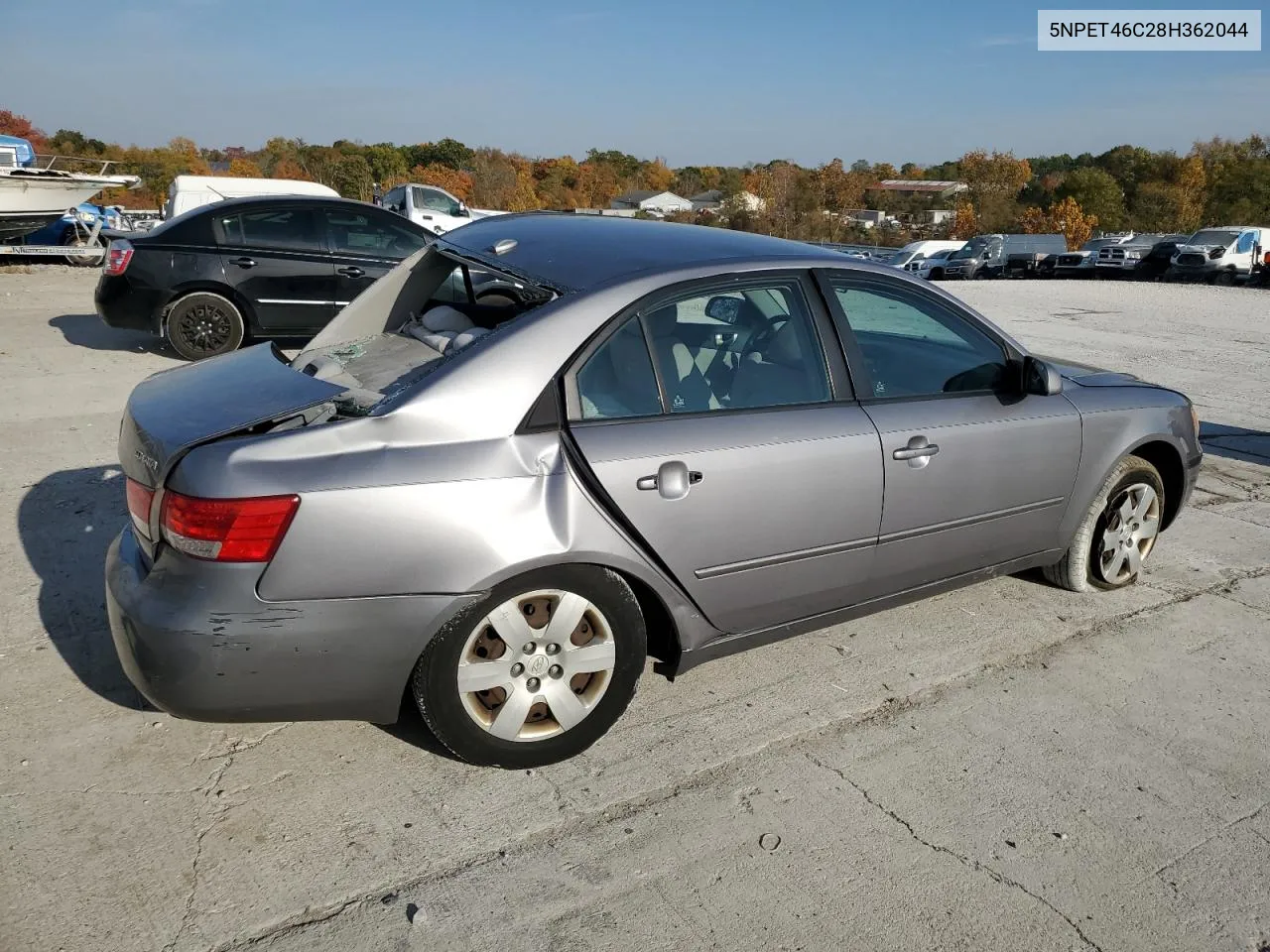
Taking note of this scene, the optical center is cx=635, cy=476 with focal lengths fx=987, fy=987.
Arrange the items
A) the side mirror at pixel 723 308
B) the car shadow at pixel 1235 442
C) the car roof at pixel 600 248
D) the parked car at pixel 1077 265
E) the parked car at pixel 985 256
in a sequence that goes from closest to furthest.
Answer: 1. the car roof at pixel 600 248
2. the side mirror at pixel 723 308
3. the car shadow at pixel 1235 442
4. the parked car at pixel 1077 265
5. the parked car at pixel 985 256

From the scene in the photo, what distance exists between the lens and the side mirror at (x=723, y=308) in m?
3.47

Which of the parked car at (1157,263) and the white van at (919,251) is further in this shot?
the white van at (919,251)

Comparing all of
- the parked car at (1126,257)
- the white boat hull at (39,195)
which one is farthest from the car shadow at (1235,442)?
the parked car at (1126,257)

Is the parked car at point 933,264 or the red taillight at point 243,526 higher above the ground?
the parked car at point 933,264

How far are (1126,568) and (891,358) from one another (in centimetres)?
170

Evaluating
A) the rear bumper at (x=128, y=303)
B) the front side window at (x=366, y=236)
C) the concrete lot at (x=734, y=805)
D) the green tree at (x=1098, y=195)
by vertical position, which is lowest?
the concrete lot at (x=734, y=805)

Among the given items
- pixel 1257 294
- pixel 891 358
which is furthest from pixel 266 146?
pixel 891 358

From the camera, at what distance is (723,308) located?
354 cm

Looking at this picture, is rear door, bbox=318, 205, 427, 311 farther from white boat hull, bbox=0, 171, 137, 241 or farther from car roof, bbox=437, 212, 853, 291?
white boat hull, bbox=0, 171, 137, 241

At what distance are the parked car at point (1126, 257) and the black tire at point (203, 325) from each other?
93.5 feet

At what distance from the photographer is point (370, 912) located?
2447 millimetres

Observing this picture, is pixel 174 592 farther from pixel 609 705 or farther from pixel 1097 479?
pixel 1097 479

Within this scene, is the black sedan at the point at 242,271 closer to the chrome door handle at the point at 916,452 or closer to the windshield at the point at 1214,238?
→ the chrome door handle at the point at 916,452

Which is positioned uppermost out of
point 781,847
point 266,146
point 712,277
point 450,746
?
point 266,146
